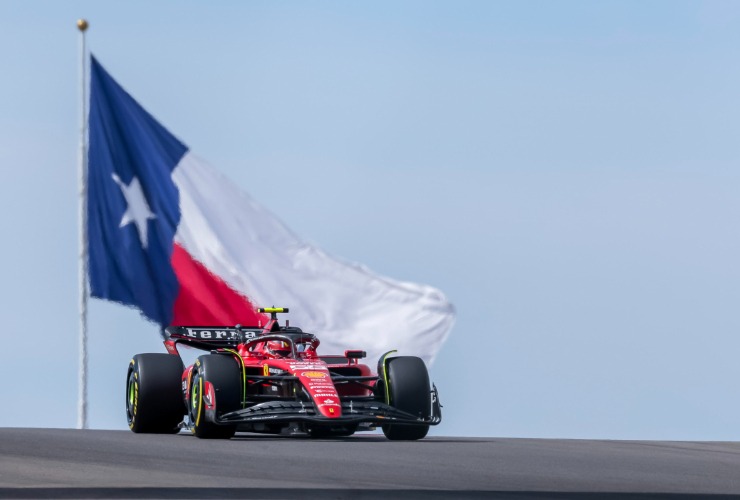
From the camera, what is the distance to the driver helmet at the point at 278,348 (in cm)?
2202

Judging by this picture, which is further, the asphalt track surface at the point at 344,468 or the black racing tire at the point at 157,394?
the black racing tire at the point at 157,394

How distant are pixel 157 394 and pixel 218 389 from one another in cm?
Result: 190

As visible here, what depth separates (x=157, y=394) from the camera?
2180 cm

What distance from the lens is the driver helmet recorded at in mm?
22016

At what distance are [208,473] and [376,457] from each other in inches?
112

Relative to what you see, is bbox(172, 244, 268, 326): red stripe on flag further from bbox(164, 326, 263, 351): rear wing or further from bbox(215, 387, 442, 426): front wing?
bbox(215, 387, 442, 426): front wing

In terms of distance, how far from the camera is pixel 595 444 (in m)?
21.2

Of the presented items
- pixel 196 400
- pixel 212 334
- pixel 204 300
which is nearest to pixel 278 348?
pixel 212 334

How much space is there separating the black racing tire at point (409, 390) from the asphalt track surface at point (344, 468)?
2.28ft

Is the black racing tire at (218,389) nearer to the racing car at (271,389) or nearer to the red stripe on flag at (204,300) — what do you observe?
the racing car at (271,389)

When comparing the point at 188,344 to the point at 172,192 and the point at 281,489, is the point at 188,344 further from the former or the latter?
the point at 281,489

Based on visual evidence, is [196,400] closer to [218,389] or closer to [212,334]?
[218,389]

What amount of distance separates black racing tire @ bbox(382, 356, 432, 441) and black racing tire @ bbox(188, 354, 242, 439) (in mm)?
2129

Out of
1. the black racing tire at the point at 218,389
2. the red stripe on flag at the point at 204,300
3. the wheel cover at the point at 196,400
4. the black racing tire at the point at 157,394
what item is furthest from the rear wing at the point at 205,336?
the red stripe on flag at the point at 204,300
